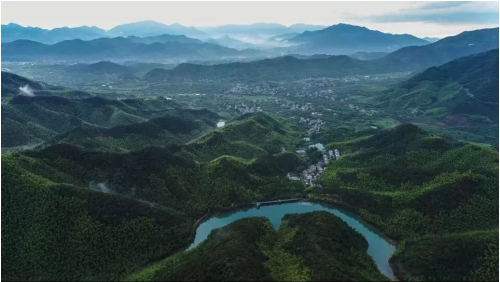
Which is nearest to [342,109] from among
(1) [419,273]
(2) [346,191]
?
(2) [346,191]

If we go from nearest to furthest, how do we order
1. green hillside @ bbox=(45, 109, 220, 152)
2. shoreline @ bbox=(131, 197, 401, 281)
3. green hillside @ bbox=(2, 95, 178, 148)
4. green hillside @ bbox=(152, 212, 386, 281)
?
green hillside @ bbox=(152, 212, 386, 281) < shoreline @ bbox=(131, 197, 401, 281) < green hillside @ bbox=(45, 109, 220, 152) < green hillside @ bbox=(2, 95, 178, 148)

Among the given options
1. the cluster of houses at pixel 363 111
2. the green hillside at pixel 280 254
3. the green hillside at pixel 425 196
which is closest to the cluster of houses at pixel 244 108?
the cluster of houses at pixel 363 111

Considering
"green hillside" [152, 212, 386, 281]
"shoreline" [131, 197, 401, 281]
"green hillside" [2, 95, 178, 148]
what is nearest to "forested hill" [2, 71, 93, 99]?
"green hillside" [2, 95, 178, 148]

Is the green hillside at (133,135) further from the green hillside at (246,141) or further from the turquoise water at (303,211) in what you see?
the turquoise water at (303,211)

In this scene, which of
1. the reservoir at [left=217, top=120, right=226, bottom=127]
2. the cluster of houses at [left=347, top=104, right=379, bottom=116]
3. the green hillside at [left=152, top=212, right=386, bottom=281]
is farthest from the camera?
the cluster of houses at [left=347, top=104, right=379, bottom=116]

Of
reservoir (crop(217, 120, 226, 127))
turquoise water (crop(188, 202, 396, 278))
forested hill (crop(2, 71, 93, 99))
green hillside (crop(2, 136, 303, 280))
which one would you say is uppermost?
forested hill (crop(2, 71, 93, 99))

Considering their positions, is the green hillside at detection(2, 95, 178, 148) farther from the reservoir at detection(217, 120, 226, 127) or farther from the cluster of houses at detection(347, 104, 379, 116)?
the cluster of houses at detection(347, 104, 379, 116)

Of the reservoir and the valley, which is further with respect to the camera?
the reservoir

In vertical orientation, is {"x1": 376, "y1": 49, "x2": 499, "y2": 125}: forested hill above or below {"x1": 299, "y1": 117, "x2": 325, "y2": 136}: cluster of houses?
above
